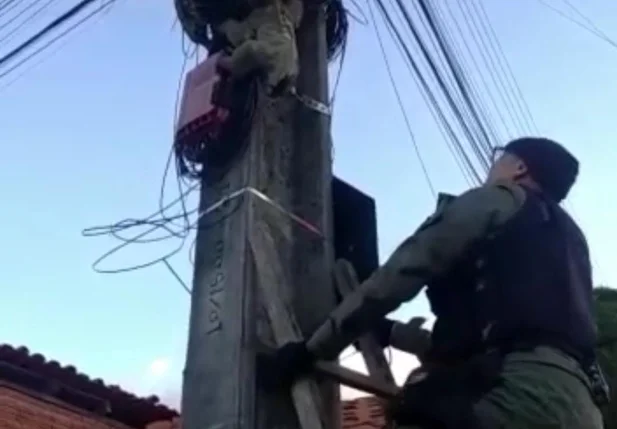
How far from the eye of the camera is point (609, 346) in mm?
6746

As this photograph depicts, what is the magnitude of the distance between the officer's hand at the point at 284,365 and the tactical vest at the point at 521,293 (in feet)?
1.21

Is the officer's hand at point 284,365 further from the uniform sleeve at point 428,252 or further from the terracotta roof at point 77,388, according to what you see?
the terracotta roof at point 77,388

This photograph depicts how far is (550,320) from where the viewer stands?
2.78 meters

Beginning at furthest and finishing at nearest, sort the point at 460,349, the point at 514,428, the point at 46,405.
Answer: the point at 46,405 → the point at 460,349 → the point at 514,428

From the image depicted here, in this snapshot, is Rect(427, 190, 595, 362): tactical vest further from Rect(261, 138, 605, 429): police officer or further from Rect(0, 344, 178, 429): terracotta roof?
Rect(0, 344, 178, 429): terracotta roof

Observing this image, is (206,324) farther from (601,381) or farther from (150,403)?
(150,403)

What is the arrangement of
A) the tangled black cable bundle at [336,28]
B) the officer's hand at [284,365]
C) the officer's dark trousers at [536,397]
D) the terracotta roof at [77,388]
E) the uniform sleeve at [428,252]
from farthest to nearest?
the terracotta roof at [77,388], the tangled black cable bundle at [336,28], the officer's hand at [284,365], the uniform sleeve at [428,252], the officer's dark trousers at [536,397]

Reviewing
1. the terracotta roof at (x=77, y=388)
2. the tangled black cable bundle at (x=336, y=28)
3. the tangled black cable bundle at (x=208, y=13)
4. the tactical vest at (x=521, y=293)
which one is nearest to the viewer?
the tactical vest at (x=521, y=293)

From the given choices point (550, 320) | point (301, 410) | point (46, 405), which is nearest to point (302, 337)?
point (301, 410)

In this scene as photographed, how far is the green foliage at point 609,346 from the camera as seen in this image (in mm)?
6531

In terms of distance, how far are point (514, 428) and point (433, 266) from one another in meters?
0.48

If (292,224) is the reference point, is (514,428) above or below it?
below

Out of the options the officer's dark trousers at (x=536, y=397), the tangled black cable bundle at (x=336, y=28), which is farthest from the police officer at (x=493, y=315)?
the tangled black cable bundle at (x=336, y=28)

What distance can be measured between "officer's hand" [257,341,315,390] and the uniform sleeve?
144 millimetres
